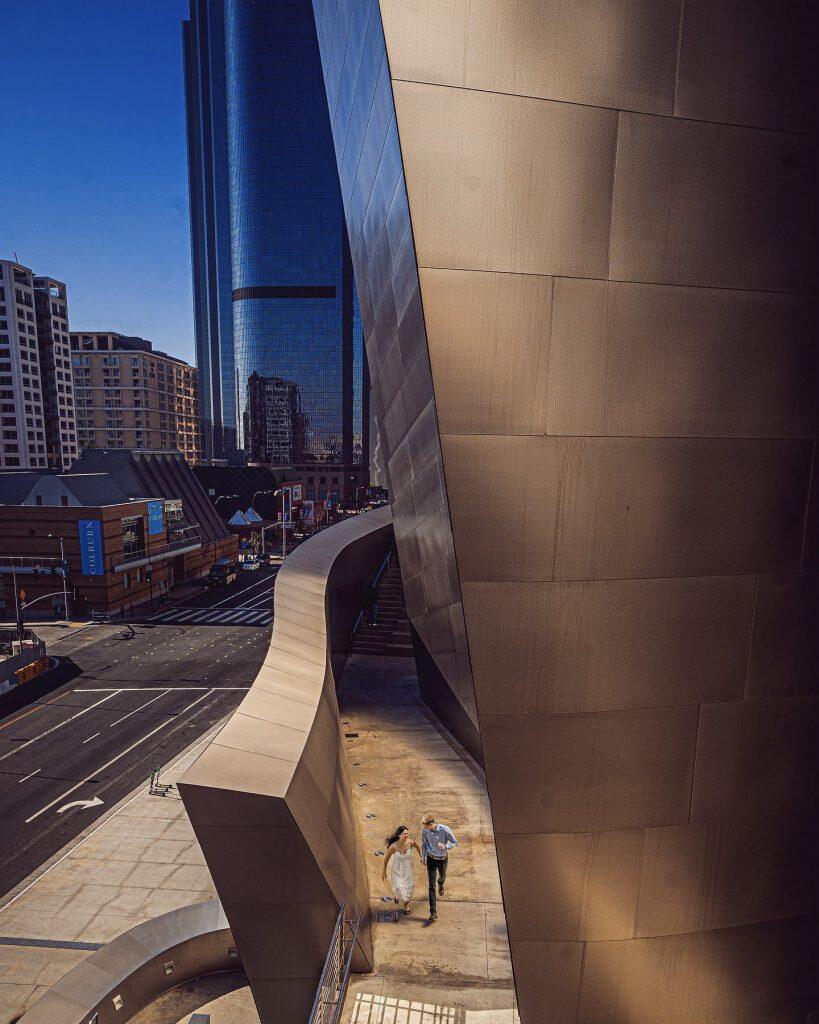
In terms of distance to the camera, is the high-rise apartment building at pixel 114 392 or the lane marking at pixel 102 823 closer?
the lane marking at pixel 102 823

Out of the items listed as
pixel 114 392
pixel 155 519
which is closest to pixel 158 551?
pixel 155 519

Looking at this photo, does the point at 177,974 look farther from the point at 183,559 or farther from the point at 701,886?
the point at 183,559

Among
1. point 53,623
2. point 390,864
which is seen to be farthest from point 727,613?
point 53,623

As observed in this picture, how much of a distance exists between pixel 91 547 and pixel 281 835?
50001 millimetres

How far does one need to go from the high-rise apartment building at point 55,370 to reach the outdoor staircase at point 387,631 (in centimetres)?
10449

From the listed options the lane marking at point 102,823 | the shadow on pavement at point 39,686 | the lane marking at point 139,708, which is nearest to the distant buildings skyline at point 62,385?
the shadow on pavement at point 39,686

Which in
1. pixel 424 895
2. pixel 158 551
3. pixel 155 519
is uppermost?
pixel 424 895

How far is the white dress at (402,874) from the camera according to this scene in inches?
314

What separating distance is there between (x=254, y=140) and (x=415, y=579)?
137 meters

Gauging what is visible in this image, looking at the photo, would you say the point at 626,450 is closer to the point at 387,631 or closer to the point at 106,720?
the point at 387,631

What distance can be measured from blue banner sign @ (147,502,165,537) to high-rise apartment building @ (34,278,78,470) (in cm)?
6714

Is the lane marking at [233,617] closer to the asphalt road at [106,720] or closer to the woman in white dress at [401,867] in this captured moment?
the asphalt road at [106,720]

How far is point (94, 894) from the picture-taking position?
16.8 meters

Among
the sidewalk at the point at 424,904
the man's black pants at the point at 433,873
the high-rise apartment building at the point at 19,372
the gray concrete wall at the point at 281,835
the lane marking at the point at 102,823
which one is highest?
the high-rise apartment building at the point at 19,372
